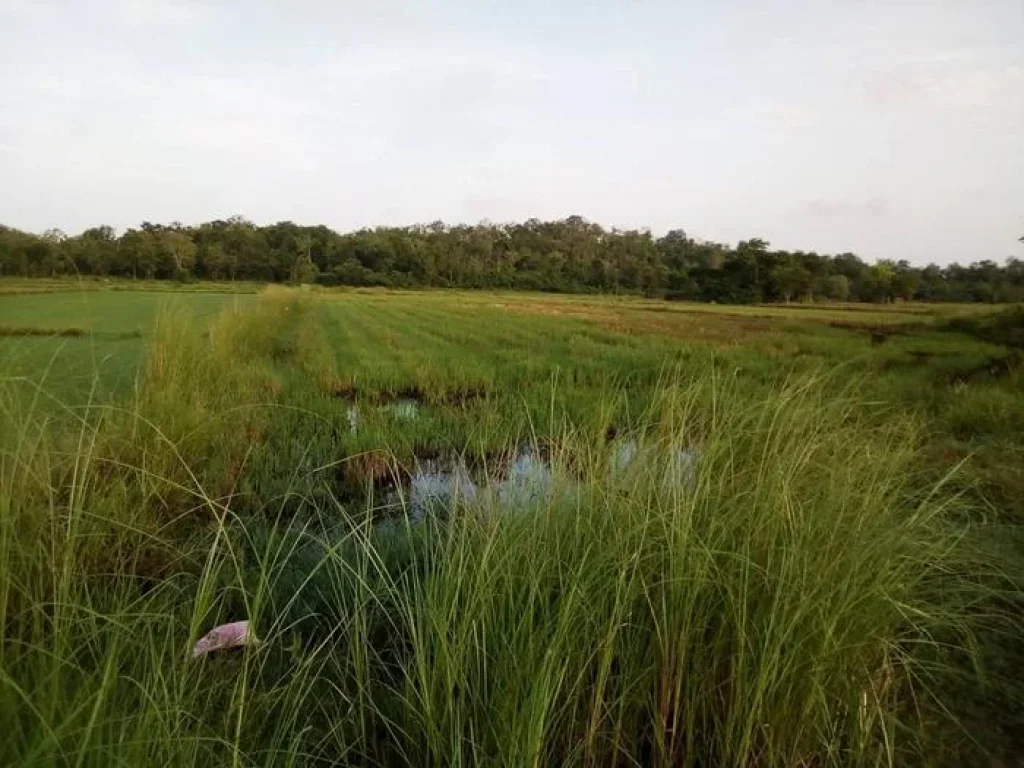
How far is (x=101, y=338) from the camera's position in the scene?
13273mm

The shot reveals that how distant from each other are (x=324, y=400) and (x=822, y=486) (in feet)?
19.3

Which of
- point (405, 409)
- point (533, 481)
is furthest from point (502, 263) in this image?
point (533, 481)

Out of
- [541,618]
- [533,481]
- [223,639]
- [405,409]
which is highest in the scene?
[533,481]

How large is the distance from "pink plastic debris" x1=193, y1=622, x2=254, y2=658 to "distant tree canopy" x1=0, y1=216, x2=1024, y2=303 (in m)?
1.94

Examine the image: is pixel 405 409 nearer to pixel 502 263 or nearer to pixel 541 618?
pixel 541 618

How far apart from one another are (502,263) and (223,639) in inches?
2657

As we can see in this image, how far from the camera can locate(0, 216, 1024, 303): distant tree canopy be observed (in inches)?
493

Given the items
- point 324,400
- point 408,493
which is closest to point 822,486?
point 408,493

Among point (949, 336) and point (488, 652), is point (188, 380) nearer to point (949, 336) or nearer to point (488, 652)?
point (488, 652)

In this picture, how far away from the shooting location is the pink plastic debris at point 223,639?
1.94 m

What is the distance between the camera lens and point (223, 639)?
6.80 feet

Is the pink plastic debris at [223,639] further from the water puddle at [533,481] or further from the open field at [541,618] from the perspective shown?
the water puddle at [533,481]

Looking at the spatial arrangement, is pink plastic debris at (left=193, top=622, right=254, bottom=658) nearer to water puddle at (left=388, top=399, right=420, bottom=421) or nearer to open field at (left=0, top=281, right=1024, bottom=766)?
open field at (left=0, top=281, right=1024, bottom=766)

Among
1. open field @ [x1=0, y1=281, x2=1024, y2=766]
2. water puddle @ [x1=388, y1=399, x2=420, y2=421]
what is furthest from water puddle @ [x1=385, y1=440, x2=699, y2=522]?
water puddle @ [x1=388, y1=399, x2=420, y2=421]
